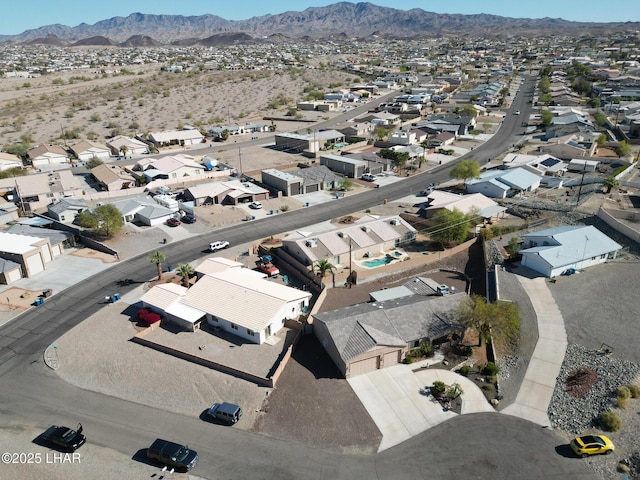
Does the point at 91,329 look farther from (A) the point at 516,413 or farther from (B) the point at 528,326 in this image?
(B) the point at 528,326

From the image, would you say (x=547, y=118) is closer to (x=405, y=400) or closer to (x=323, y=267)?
(x=323, y=267)

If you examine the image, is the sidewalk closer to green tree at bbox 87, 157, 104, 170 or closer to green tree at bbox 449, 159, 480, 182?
green tree at bbox 449, 159, 480, 182

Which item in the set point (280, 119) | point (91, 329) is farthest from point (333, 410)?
point (280, 119)

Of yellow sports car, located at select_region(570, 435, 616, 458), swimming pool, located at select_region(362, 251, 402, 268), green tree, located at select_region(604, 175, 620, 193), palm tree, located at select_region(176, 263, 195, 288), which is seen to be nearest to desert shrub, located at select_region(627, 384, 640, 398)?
yellow sports car, located at select_region(570, 435, 616, 458)

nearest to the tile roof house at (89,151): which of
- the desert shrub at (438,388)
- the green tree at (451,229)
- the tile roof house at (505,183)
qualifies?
the tile roof house at (505,183)

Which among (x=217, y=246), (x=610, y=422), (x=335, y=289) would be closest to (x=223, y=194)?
(x=217, y=246)

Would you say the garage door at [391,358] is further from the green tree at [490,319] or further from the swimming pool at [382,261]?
the swimming pool at [382,261]
